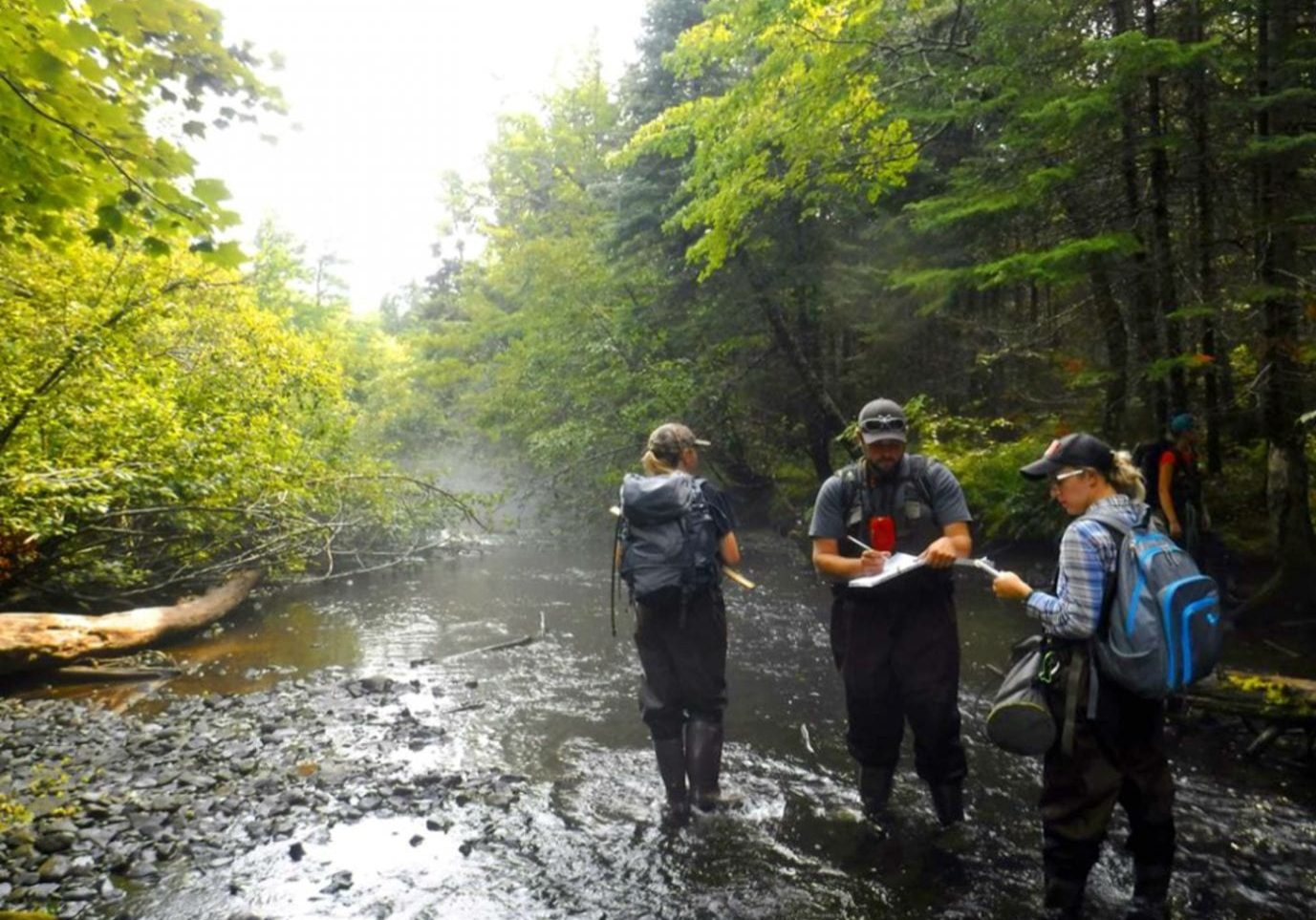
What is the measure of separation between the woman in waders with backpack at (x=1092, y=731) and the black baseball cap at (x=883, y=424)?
0.90 metres

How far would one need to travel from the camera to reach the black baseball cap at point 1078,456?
3422mm

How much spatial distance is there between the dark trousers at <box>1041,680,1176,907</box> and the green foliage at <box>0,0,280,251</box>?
14.5 ft

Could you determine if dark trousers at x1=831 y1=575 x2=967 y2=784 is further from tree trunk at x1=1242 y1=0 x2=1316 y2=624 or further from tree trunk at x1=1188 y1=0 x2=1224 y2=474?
tree trunk at x1=1242 y1=0 x2=1316 y2=624

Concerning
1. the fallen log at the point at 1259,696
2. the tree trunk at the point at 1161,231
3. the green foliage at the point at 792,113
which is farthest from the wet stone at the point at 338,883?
the tree trunk at the point at 1161,231

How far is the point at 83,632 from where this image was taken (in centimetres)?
901

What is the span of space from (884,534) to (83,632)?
359 inches

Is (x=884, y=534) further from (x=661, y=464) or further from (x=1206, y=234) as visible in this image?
(x=1206, y=234)

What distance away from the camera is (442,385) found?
90.7 feet

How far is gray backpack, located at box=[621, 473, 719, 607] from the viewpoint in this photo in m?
4.76

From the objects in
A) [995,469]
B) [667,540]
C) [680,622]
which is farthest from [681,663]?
[995,469]

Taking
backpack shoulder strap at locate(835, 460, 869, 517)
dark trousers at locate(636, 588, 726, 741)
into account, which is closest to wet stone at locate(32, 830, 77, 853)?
dark trousers at locate(636, 588, 726, 741)

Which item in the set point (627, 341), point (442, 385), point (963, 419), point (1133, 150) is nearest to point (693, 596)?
point (1133, 150)

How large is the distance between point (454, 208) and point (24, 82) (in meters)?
29.9

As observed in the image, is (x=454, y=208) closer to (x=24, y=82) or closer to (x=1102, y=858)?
(x=24, y=82)
